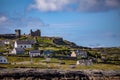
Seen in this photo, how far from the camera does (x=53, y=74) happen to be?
62.5 m

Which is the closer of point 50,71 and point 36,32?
point 50,71

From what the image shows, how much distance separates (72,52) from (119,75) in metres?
25.0

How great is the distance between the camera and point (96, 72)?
68.6 metres

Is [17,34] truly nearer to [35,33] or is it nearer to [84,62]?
[35,33]

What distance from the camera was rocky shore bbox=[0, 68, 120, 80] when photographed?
59.0 meters

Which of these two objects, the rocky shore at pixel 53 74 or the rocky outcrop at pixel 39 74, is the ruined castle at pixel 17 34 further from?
the rocky outcrop at pixel 39 74

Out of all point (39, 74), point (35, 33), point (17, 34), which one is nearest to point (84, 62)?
point (39, 74)

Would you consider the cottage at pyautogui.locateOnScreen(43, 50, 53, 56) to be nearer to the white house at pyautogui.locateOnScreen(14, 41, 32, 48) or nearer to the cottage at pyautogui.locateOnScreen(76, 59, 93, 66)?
the cottage at pyautogui.locateOnScreen(76, 59, 93, 66)

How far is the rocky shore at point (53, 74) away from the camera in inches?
2322

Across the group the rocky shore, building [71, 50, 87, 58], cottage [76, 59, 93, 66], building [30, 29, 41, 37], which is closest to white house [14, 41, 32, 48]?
building [71, 50, 87, 58]

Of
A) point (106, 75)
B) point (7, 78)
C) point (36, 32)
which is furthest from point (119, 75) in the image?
point (36, 32)

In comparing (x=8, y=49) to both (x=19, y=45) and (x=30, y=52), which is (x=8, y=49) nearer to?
(x=19, y=45)

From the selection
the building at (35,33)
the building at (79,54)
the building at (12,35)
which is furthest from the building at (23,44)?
the building at (35,33)

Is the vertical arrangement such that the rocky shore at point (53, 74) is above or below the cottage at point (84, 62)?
below
